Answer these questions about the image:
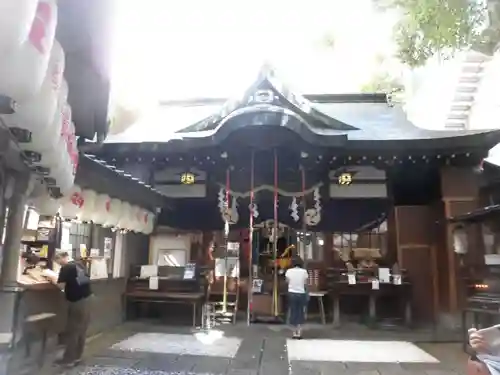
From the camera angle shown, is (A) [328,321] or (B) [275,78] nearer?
(A) [328,321]

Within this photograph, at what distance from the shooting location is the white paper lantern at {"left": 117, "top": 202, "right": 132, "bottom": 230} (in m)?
9.24

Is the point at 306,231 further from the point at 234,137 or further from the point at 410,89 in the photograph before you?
the point at 410,89

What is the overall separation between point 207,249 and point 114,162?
11.4ft

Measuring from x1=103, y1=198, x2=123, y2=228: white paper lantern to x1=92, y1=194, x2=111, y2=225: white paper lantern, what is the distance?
125 millimetres

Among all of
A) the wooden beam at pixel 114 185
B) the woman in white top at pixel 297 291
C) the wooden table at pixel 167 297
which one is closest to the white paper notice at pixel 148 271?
the wooden table at pixel 167 297

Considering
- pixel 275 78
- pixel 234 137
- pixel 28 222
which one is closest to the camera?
pixel 28 222

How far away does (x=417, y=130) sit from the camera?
11.4 metres

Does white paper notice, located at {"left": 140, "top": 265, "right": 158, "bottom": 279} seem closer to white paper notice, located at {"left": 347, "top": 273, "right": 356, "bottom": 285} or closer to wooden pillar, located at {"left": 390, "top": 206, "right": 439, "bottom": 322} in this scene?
white paper notice, located at {"left": 347, "top": 273, "right": 356, "bottom": 285}

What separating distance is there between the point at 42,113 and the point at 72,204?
4.33 m

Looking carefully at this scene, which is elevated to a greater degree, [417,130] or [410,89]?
[410,89]

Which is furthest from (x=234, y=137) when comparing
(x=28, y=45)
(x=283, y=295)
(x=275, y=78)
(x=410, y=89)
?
(x=410, y=89)

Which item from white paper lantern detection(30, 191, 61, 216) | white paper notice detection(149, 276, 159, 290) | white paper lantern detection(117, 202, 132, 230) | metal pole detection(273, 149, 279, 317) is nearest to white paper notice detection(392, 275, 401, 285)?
metal pole detection(273, 149, 279, 317)

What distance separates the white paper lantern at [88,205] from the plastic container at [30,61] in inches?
202

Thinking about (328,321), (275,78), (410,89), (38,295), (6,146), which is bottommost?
(328,321)
